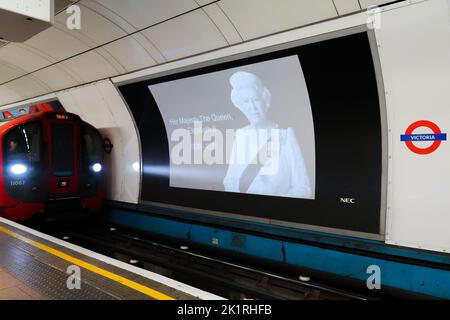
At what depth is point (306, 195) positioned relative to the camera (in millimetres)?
4582

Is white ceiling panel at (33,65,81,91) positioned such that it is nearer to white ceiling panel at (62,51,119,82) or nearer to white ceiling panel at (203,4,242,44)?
white ceiling panel at (62,51,119,82)

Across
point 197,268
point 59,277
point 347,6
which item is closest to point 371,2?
point 347,6

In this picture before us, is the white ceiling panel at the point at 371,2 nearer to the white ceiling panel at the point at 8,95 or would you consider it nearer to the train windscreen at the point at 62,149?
the train windscreen at the point at 62,149

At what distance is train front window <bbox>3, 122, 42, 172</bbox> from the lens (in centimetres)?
630

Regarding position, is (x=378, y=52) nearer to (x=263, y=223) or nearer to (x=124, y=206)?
(x=263, y=223)

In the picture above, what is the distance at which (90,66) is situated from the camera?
21.7ft

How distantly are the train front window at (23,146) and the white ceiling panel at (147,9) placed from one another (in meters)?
3.48

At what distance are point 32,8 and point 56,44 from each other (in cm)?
346

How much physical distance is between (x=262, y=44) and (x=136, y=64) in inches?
103

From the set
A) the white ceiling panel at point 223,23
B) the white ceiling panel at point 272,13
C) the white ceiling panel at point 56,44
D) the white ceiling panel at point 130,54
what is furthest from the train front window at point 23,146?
the white ceiling panel at point 272,13

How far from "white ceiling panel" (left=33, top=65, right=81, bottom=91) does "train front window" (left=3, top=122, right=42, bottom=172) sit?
1.40m

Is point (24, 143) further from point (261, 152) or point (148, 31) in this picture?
point (261, 152)

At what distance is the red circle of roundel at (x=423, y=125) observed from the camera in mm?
3412
